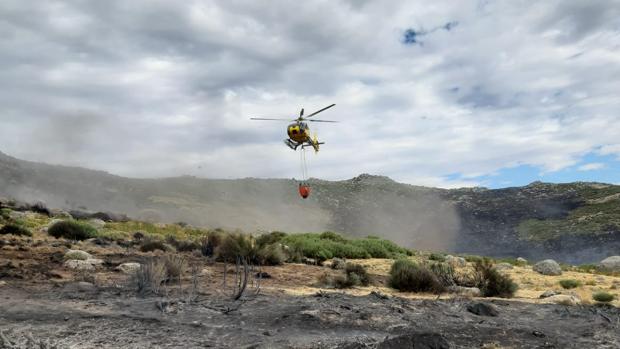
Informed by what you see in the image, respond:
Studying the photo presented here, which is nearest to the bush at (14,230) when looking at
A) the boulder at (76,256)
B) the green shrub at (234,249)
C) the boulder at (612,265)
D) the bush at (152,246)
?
the bush at (152,246)

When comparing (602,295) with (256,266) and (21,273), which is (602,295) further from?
(21,273)

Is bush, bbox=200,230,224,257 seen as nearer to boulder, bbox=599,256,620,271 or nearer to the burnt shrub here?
the burnt shrub

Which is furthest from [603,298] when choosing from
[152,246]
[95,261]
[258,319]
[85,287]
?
[152,246]

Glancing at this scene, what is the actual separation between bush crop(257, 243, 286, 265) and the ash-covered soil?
665cm

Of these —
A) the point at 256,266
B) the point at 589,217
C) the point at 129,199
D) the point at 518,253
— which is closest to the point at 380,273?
the point at 256,266

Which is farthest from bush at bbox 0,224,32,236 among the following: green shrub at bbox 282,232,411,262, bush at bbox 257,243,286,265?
green shrub at bbox 282,232,411,262

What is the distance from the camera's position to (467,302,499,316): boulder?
10102 mm

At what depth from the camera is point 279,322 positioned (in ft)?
26.8

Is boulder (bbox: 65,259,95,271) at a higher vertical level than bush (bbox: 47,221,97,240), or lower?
lower

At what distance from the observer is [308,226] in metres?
72.2

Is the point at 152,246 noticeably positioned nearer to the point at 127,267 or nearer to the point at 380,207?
the point at 127,267

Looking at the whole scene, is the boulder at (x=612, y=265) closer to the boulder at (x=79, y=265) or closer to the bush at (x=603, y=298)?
the bush at (x=603, y=298)

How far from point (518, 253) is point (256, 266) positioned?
1804 inches

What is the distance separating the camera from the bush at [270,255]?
57.9 ft
